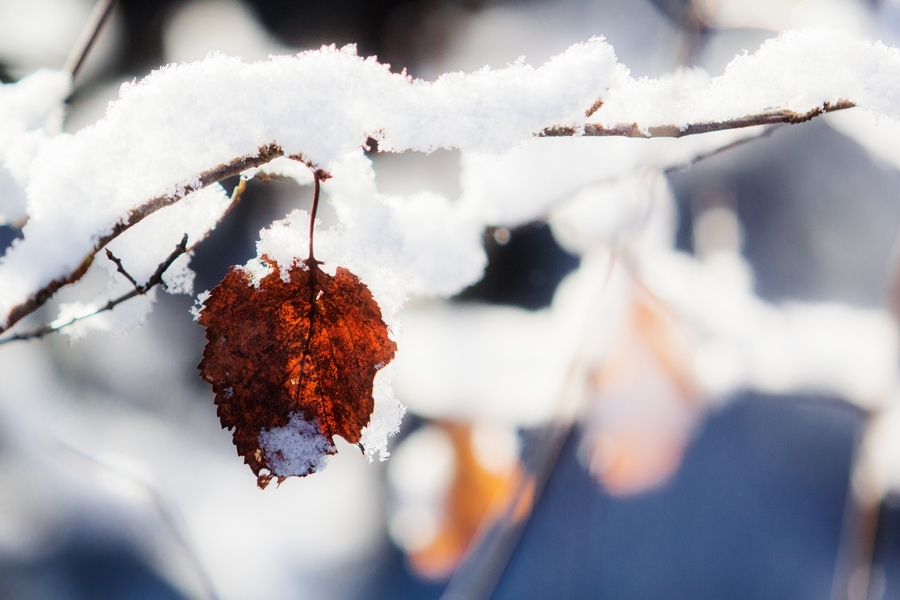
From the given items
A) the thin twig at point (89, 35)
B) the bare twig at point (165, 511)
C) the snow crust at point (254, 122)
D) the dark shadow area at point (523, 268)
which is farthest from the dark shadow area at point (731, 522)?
the thin twig at point (89, 35)

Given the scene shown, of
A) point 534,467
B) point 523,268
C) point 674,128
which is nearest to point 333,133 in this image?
point 674,128

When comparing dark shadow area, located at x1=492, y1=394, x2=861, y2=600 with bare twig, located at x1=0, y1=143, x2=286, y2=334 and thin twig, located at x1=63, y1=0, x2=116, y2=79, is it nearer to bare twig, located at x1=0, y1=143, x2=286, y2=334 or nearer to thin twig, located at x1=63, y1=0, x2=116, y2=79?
bare twig, located at x1=0, y1=143, x2=286, y2=334

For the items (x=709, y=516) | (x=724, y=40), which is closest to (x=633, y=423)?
(x=709, y=516)

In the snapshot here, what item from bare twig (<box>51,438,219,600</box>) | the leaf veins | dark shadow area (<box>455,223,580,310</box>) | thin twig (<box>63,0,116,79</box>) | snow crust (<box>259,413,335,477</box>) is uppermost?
thin twig (<box>63,0,116,79</box>)

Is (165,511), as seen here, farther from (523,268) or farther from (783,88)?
(783,88)

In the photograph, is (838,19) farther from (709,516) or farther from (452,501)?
(452,501)

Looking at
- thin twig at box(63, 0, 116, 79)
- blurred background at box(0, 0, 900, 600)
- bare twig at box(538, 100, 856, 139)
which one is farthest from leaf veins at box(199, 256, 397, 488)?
thin twig at box(63, 0, 116, 79)
